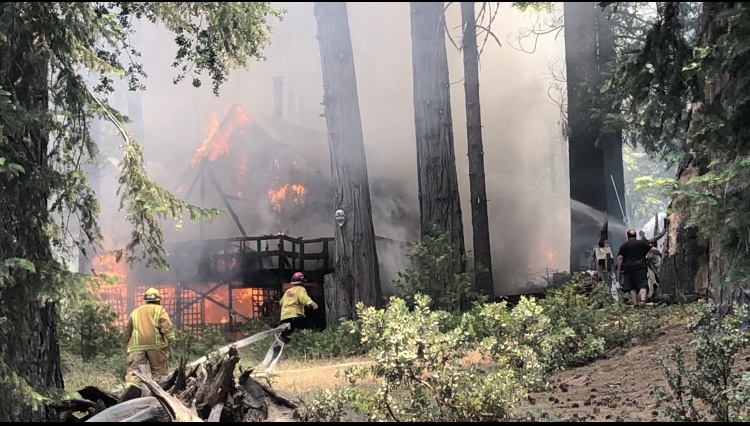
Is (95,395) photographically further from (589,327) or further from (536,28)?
(536,28)

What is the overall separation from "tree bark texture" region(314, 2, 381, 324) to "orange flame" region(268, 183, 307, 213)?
5.24 metres

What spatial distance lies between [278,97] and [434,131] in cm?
665

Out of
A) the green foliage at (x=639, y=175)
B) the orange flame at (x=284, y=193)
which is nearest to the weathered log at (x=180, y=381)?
the orange flame at (x=284, y=193)

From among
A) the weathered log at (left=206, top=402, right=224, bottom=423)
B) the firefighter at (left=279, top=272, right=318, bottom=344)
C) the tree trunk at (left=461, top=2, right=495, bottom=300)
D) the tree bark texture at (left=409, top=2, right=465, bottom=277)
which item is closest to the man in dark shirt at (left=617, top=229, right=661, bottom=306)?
the tree bark texture at (left=409, top=2, right=465, bottom=277)

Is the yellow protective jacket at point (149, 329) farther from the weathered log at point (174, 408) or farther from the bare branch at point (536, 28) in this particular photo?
the bare branch at point (536, 28)

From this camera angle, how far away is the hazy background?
52.4 ft

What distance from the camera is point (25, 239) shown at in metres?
4.32

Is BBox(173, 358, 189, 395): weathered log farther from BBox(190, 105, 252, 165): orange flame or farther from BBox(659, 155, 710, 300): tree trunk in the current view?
BBox(190, 105, 252, 165): orange flame

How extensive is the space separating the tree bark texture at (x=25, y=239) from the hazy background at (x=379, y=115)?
10.4 metres

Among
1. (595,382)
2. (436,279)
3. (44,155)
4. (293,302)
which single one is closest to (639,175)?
(436,279)

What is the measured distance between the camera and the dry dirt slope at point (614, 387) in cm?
454

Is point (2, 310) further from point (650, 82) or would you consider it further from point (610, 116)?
point (610, 116)

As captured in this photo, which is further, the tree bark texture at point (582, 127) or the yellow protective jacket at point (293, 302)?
the tree bark texture at point (582, 127)

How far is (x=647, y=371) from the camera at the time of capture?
18.9 ft
